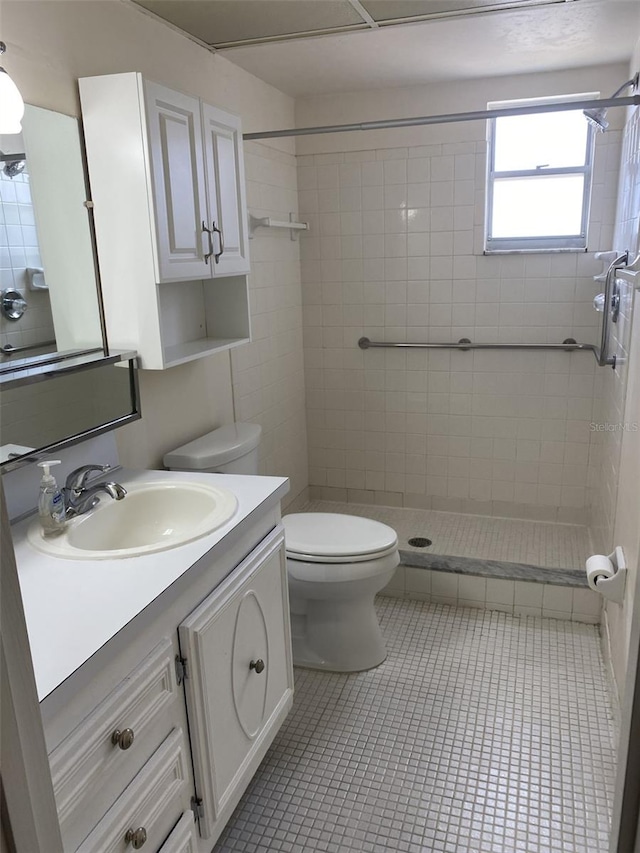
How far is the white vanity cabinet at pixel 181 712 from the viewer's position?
3.56ft

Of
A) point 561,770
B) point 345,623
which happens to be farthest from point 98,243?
point 561,770

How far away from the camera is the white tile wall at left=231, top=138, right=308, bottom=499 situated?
9.49 feet

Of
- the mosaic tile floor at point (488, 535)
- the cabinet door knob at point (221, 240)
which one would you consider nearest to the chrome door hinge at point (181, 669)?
the cabinet door knob at point (221, 240)

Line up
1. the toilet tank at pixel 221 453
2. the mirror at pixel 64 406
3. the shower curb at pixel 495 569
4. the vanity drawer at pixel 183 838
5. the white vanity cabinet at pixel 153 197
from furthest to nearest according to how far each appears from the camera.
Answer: the shower curb at pixel 495 569, the toilet tank at pixel 221 453, the white vanity cabinet at pixel 153 197, the mirror at pixel 64 406, the vanity drawer at pixel 183 838

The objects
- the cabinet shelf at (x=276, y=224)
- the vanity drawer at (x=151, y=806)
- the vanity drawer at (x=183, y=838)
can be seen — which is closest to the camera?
the vanity drawer at (x=151, y=806)

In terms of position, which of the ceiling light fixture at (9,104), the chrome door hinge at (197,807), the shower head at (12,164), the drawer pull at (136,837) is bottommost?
the chrome door hinge at (197,807)

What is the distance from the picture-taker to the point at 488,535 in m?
3.25

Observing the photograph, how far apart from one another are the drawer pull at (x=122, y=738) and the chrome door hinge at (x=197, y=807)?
15.3 inches

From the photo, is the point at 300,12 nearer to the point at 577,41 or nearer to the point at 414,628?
the point at 577,41

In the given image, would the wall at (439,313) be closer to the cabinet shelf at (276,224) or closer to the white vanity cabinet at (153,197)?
the cabinet shelf at (276,224)

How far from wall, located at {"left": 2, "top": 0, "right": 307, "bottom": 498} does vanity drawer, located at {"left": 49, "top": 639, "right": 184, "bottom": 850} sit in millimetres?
899

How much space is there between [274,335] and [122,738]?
226cm

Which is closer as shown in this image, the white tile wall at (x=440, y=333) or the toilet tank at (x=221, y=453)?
the toilet tank at (x=221, y=453)

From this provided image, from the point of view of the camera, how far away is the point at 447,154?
313 cm
